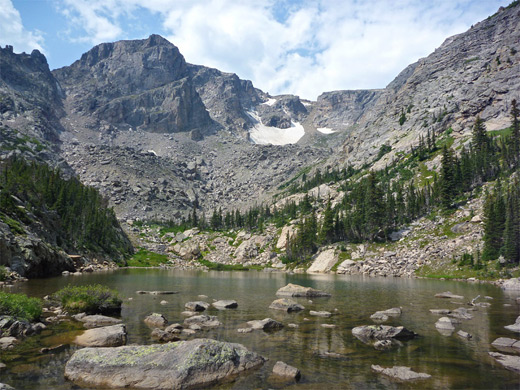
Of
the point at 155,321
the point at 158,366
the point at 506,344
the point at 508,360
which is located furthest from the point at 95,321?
the point at 506,344

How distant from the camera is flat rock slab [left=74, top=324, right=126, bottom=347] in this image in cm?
1680

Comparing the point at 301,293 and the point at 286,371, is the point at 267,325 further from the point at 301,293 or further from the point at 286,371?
the point at 301,293

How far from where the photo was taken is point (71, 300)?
82.2ft

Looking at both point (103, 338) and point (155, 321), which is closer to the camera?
point (103, 338)

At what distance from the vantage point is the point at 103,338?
1703 cm

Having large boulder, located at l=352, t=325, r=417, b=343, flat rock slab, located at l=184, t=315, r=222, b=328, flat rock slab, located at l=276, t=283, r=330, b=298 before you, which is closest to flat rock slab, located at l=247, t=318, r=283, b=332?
flat rock slab, located at l=184, t=315, r=222, b=328

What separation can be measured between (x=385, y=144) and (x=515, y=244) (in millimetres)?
145492

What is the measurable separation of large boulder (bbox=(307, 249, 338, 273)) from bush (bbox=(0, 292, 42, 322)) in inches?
3371

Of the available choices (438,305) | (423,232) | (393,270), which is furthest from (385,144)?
(438,305)

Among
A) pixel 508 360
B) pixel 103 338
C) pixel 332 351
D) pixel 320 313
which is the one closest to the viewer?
pixel 508 360

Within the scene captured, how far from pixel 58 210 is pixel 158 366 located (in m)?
92.2

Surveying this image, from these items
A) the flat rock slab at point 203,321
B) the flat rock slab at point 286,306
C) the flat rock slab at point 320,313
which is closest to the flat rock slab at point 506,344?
the flat rock slab at point 320,313

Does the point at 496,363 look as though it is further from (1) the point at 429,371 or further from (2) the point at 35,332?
(2) the point at 35,332

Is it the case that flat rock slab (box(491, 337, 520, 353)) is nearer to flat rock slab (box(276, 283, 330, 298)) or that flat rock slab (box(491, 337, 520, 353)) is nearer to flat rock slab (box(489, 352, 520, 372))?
flat rock slab (box(489, 352, 520, 372))
